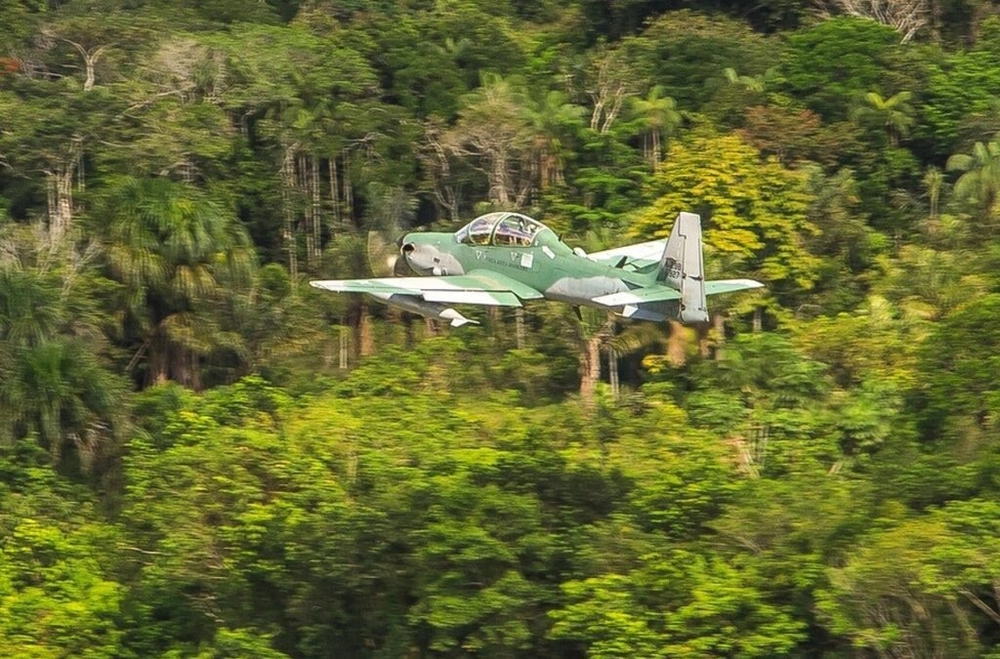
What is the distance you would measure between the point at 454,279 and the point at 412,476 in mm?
5850

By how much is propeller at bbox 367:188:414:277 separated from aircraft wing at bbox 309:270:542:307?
2379mm

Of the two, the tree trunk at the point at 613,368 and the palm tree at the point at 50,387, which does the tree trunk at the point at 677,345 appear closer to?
the tree trunk at the point at 613,368

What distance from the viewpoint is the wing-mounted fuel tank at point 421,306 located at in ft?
120

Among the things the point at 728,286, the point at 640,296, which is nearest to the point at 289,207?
the point at 728,286

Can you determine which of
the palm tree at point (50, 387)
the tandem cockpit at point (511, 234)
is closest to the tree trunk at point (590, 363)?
the tandem cockpit at point (511, 234)

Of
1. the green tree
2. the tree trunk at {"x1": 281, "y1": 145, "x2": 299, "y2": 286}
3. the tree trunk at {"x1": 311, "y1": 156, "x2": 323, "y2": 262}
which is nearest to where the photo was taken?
the green tree

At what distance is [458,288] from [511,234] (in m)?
1.48

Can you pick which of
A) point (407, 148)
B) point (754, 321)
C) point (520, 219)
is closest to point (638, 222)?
point (754, 321)

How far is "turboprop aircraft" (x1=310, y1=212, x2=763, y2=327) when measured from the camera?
35.4m

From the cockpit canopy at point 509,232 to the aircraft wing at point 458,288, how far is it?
0.56m

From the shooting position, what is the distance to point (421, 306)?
36.8 m

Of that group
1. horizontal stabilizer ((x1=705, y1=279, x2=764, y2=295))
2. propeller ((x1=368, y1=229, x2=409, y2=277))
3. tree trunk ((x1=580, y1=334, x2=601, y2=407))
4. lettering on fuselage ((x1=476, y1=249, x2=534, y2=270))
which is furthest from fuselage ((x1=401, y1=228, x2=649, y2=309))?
tree trunk ((x1=580, y1=334, x2=601, y2=407))

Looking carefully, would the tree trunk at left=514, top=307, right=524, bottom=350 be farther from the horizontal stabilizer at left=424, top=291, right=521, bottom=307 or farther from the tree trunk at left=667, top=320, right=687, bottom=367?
the horizontal stabilizer at left=424, top=291, right=521, bottom=307

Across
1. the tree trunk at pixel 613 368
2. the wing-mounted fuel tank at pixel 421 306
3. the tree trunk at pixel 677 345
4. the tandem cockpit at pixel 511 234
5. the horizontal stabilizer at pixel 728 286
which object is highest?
the tandem cockpit at pixel 511 234
